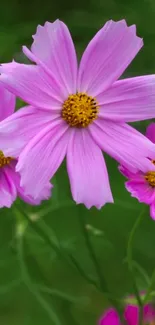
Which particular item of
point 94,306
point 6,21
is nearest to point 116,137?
point 94,306

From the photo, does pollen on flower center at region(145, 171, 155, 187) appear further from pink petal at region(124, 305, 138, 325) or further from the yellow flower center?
pink petal at region(124, 305, 138, 325)

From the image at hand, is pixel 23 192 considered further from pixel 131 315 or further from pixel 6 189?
pixel 131 315

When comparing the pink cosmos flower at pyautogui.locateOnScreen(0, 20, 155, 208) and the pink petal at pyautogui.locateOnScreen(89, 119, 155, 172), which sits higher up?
the pink cosmos flower at pyautogui.locateOnScreen(0, 20, 155, 208)

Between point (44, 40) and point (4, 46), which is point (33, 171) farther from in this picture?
point (4, 46)

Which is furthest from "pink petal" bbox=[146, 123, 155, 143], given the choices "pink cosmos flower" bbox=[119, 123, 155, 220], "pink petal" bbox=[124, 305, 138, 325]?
"pink petal" bbox=[124, 305, 138, 325]

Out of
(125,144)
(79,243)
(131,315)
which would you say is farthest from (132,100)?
(79,243)

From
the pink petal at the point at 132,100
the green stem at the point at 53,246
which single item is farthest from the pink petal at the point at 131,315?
the pink petal at the point at 132,100

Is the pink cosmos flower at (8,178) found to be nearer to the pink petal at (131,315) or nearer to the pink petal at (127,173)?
the pink petal at (127,173)
